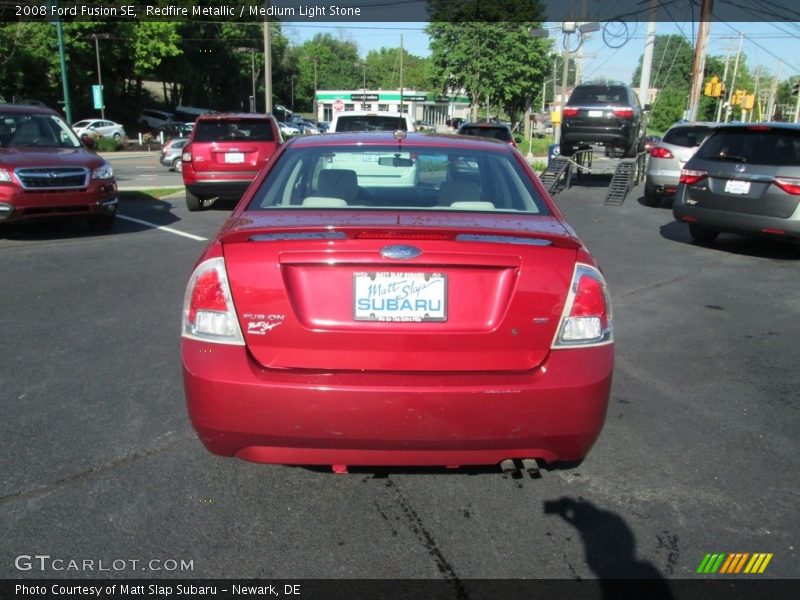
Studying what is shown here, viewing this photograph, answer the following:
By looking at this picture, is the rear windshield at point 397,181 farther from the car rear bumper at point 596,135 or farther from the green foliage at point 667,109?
the green foliage at point 667,109

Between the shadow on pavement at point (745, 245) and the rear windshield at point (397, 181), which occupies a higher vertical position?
the rear windshield at point (397, 181)

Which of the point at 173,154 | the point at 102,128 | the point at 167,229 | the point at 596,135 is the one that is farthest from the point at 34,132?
the point at 102,128

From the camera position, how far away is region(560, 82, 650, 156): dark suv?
1659 centimetres

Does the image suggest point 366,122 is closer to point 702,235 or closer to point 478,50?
point 702,235

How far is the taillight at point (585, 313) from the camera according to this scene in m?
2.71

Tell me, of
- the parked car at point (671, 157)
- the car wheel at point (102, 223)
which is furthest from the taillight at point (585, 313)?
the parked car at point (671, 157)

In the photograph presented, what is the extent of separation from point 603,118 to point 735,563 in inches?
609

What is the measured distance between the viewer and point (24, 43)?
42.0 metres

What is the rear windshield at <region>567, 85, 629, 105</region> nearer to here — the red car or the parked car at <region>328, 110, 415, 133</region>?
the parked car at <region>328, 110, 415, 133</region>

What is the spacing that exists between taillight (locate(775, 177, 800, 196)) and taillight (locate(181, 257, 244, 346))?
7.72 meters

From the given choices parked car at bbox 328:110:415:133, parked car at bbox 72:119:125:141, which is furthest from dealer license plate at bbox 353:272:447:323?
parked car at bbox 72:119:125:141

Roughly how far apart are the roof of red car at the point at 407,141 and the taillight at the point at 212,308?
1.37 meters

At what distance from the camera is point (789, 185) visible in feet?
27.0

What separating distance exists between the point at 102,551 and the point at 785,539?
109 inches
